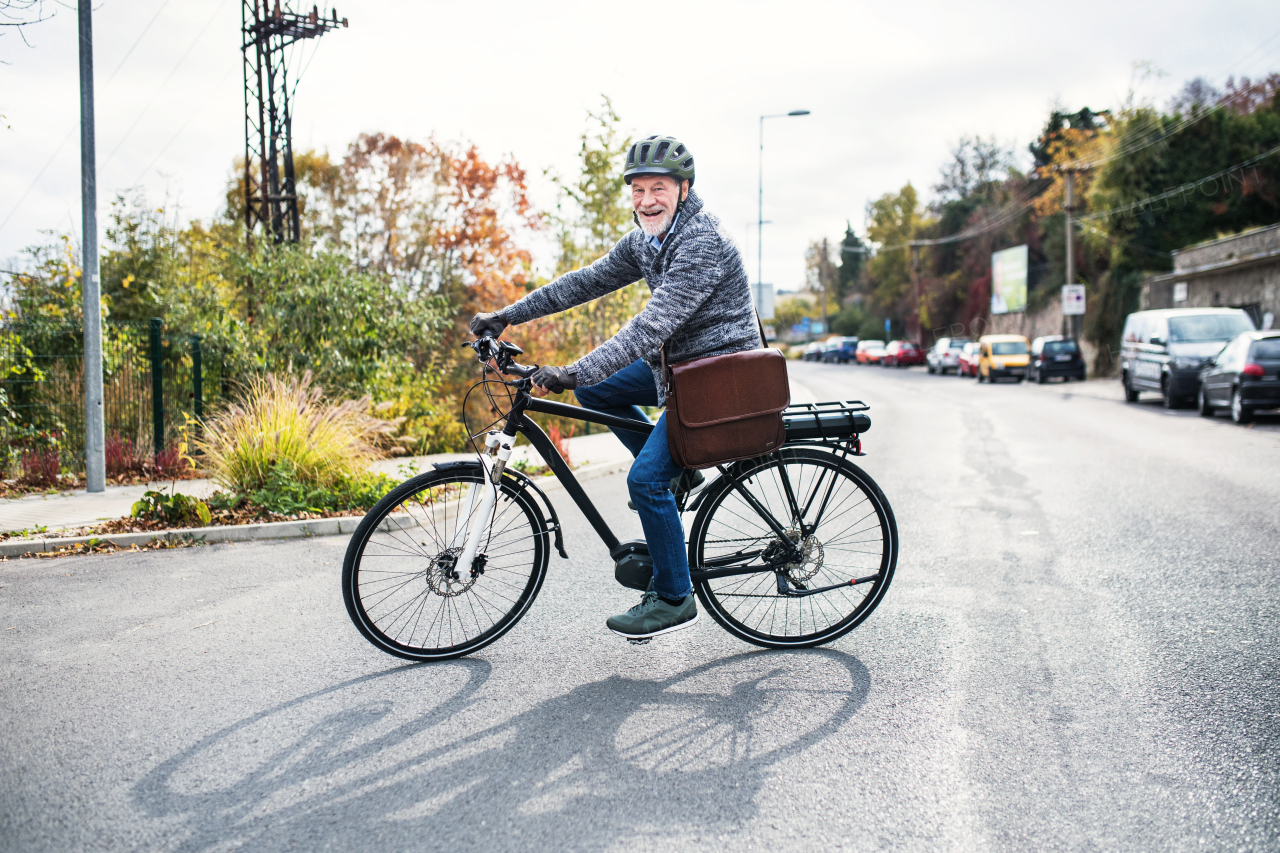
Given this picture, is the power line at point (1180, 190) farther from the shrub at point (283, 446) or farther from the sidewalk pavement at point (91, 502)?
the shrub at point (283, 446)

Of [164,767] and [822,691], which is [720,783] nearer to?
[822,691]

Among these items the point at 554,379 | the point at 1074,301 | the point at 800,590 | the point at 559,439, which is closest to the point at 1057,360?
the point at 1074,301

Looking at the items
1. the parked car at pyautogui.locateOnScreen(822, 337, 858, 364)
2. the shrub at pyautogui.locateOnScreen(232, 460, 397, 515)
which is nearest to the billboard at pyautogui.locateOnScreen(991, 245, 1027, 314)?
the parked car at pyautogui.locateOnScreen(822, 337, 858, 364)

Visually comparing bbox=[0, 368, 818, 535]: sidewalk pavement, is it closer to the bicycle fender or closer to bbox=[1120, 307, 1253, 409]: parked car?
the bicycle fender

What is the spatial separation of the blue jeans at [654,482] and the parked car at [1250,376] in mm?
14214

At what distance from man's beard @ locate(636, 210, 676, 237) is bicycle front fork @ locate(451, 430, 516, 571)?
1.04m

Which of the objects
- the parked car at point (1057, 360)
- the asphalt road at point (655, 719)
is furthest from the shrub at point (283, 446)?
the parked car at point (1057, 360)

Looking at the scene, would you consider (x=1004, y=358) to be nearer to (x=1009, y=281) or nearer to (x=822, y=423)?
(x=1009, y=281)

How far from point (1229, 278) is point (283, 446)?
32418 millimetres

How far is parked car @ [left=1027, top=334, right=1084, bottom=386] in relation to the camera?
31875mm

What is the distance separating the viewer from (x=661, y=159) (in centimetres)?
367

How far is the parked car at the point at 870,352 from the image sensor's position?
200ft

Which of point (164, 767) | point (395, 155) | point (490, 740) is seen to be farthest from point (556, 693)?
point (395, 155)

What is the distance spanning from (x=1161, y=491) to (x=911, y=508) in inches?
97.6
